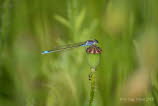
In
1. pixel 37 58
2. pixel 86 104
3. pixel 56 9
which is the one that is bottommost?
pixel 86 104

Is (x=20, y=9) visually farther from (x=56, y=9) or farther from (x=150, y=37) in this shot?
(x=150, y=37)

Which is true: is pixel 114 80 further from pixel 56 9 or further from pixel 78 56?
pixel 56 9

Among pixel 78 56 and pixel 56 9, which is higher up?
pixel 56 9

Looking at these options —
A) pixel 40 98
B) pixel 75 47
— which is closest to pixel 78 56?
pixel 75 47

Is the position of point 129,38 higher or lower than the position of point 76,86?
higher

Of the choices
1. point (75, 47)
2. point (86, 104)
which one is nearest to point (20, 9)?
point (75, 47)

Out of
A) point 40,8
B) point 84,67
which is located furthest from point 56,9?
point 84,67
